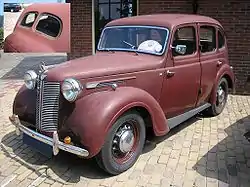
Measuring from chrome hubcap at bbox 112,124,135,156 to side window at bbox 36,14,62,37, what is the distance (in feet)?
30.2

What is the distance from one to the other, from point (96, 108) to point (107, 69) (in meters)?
0.64

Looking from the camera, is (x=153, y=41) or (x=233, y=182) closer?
(x=233, y=182)

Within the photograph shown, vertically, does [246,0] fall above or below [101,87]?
above

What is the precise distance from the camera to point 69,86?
3.77 metres

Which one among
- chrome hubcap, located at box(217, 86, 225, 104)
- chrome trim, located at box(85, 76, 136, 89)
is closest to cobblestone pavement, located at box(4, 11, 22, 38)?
chrome hubcap, located at box(217, 86, 225, 104)

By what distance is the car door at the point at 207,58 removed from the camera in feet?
18.6

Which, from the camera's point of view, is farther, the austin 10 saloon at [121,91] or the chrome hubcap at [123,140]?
the chrome hubcap at [123,140]

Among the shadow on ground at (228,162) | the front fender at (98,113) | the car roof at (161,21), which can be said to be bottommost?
the shadow on ground at (228,162)

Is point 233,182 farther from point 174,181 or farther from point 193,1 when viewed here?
point 193,1

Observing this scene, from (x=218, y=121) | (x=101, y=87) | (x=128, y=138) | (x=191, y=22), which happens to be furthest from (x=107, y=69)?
(x=218, y=121)

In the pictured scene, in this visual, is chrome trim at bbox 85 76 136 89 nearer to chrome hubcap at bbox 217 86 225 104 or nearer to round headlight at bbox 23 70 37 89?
round headlight at bbox 23 70 37 89

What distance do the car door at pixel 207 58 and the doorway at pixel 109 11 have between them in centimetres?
330

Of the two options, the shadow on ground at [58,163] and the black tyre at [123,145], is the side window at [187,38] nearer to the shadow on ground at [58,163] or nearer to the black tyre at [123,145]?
the black tyre at [123,145]

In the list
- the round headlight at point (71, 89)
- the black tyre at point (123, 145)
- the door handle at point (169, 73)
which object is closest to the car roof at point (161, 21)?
the door handle at point (169, 73)
